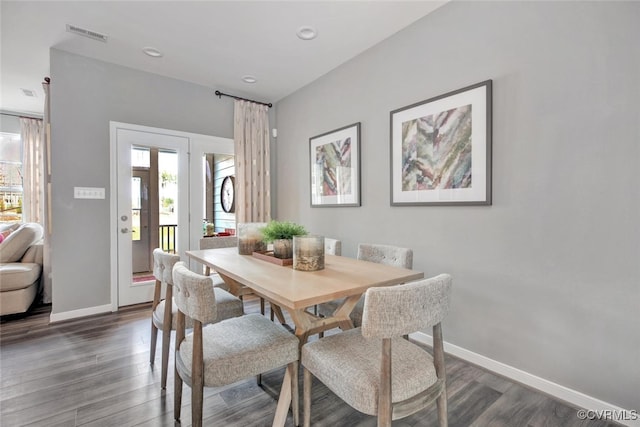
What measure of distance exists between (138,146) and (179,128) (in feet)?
1.73

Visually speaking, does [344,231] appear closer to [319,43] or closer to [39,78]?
[319,43]

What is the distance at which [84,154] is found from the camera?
313 cm

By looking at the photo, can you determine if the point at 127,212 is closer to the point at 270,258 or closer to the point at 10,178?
the point at 270,258

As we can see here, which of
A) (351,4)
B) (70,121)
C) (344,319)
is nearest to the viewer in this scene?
(344,319)

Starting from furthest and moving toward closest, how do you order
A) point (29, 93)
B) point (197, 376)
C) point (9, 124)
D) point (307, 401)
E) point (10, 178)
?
point (10, 178)
point (9, 124)
point (29, 93)
point (307, 401)
point (197, 376)

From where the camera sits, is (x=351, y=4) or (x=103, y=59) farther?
(x=103, y=59)

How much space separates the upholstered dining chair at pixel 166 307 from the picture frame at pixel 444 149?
5.41ft

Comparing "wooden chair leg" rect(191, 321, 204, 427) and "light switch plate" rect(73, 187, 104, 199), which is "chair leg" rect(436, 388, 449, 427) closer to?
"wooden chair leg" rect(191, 321, 204, 427)

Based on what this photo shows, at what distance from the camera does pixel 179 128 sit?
3695 millimetres

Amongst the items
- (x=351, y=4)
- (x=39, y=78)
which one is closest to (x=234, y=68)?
(x=351, y=4)

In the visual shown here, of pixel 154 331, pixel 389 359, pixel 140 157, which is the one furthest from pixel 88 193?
pixel 389 359

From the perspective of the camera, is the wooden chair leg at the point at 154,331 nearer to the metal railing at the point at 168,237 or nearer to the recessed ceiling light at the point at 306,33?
the metal railing at the point at 168,237

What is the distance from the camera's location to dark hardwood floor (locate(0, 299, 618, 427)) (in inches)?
62.0

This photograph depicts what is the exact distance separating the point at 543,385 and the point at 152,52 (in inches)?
172
